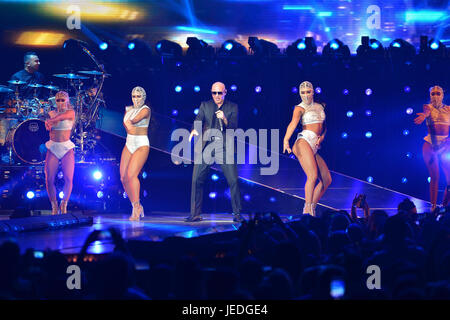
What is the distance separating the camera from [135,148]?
25.6ft

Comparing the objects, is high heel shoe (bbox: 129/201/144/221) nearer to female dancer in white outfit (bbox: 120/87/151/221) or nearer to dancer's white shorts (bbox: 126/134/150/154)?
female dancer in white outfit (bbox: 120/87/151/221)

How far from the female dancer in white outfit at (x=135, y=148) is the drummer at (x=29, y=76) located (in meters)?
2.57

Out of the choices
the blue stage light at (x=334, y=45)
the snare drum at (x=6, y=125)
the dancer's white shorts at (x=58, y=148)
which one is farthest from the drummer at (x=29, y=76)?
the blue stage light at (x=334, y=45)

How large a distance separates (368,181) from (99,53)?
4.79 m

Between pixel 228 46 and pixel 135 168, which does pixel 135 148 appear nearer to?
pixel 135 168

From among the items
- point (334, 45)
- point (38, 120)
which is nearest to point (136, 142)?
point (38, 120)

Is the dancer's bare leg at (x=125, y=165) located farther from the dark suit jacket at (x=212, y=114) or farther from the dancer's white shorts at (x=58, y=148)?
the dark suit jacket at (x=212, y=114)

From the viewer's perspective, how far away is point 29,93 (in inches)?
383

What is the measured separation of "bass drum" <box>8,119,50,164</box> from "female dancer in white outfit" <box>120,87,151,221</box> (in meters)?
2.01

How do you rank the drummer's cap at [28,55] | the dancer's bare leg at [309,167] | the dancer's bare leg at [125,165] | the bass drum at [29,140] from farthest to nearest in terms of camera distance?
the drummer's cap at [28,55] → the bass drum at [29,140] → the dancer's bare leg at [309,167] → the dancer's bare leg at [125,165]

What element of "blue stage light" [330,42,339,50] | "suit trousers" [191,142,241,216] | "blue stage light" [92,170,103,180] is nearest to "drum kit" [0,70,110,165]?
"blue stage light" [92,170,103,180]

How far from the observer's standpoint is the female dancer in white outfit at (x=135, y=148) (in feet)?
25.5

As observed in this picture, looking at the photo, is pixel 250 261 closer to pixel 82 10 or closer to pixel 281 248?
pixel 281 248

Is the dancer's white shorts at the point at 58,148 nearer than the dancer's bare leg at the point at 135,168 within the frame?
No
